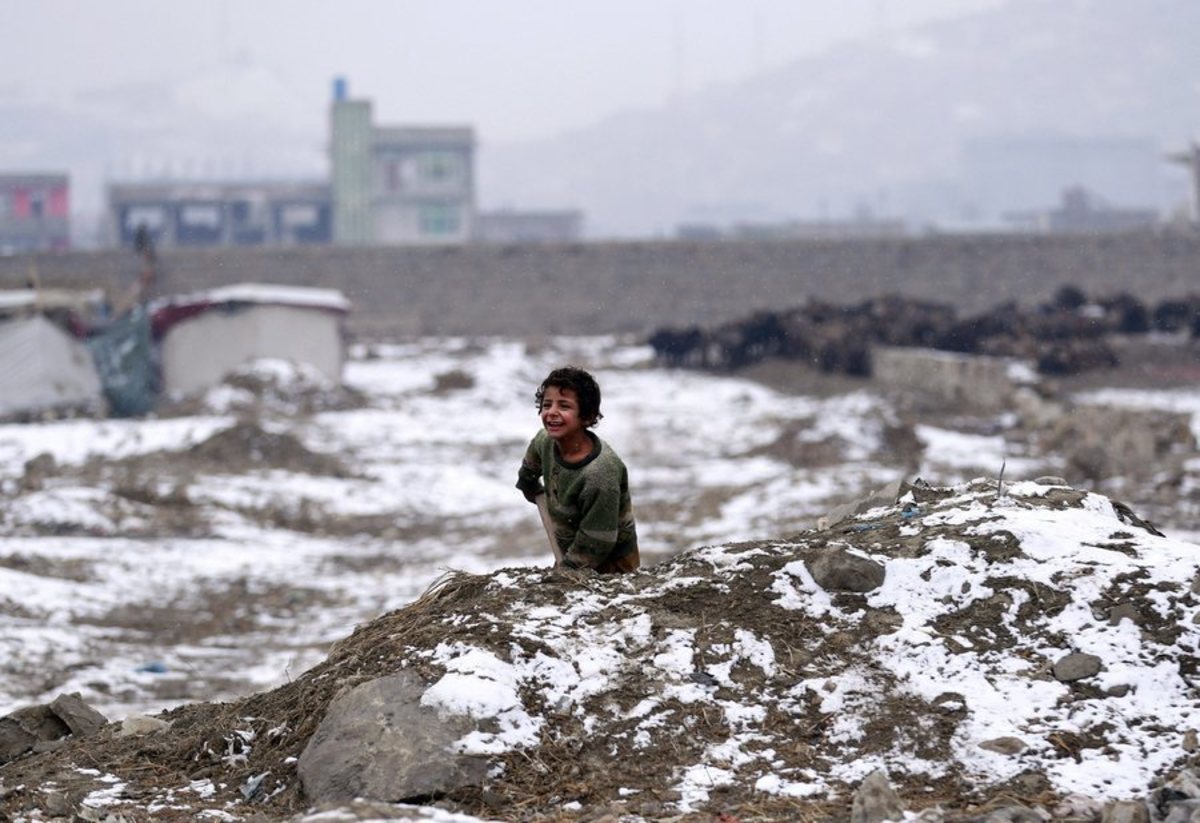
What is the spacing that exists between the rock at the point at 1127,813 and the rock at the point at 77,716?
3.62 meters

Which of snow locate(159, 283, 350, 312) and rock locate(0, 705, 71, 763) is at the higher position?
snow locate(159, 283, 350, 312)

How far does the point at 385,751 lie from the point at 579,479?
55.2 inches

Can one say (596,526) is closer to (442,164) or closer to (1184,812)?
(1184,812)

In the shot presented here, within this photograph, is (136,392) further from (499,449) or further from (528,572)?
(528,572)

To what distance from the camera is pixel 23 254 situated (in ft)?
115

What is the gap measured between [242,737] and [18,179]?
267 feet

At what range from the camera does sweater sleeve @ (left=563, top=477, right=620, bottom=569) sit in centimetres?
558

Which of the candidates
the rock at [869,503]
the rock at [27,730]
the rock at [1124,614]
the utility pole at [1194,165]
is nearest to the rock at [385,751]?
the rock at [27,730]

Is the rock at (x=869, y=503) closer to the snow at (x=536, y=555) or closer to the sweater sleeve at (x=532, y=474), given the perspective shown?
the snow at (x=536, y=555)

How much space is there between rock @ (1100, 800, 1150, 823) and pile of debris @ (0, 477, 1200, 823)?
0.01 meters

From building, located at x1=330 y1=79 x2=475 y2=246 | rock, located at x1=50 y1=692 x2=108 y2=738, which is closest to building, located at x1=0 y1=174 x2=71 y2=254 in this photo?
building, located at x1=330 y1=79 x2=475 y2=246

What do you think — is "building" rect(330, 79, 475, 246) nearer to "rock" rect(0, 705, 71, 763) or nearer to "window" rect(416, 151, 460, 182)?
"window" rect(416, 151, 460, 182)

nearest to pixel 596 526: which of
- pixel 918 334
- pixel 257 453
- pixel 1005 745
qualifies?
pixel 1005 745

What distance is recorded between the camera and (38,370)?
73.2 ft
